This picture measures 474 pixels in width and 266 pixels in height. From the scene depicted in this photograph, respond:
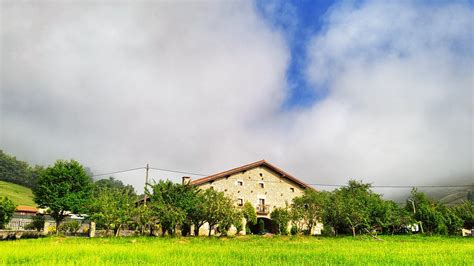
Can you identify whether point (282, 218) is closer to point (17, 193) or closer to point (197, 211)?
point (197, 211)

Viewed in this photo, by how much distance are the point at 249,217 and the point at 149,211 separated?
12.4 m

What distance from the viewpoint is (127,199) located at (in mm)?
30562

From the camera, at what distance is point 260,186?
4228 centimetres

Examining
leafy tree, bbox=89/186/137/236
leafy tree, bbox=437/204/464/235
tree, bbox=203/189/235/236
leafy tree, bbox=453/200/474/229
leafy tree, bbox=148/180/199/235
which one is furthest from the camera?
leafy tree, bbox=453/200/474/229

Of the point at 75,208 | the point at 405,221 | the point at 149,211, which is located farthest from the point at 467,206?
the point at 75,208

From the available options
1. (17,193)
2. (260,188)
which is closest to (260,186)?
(260,188)

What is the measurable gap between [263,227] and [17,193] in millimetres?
74373

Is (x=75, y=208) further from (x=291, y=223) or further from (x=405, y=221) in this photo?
(x=405, y=221)

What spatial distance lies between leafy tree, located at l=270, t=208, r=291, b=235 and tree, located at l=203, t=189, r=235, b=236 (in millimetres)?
7766

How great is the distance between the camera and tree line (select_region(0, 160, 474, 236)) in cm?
2906

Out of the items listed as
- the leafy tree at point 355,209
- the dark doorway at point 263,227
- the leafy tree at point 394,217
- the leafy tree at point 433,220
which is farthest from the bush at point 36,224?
the leafy tree at point 433,220

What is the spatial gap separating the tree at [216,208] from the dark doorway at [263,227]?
10609 millimetres

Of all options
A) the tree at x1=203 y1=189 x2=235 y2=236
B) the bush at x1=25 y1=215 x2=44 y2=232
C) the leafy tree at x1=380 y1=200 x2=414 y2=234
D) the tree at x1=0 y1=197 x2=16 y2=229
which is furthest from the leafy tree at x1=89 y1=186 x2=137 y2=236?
the leafy tree at x1=380 y1=200 x2=414 y2=234

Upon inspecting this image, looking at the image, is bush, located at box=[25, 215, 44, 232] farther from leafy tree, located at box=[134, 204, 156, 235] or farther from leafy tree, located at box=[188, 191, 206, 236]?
leafy tree, located at box=[188, 191, 206, 236]
